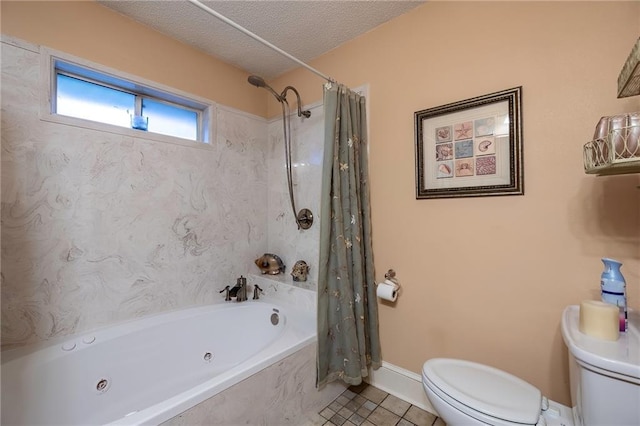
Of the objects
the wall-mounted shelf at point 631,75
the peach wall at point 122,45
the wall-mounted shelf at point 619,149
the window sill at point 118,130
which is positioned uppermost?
the peach wall at point 122,45

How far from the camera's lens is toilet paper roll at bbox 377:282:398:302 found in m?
1.59

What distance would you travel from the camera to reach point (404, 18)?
5.42 feet

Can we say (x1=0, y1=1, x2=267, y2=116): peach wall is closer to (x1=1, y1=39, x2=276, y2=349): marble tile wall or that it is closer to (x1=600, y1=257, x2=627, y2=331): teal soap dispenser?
(x1=1, y1=39, x2=276, y2=349): marble tile wall

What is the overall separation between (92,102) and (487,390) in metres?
2.59

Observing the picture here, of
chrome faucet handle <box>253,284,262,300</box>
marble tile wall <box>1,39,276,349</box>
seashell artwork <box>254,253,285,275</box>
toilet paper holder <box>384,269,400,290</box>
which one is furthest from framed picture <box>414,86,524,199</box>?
chrome faucet handle <box>253,284,262,300</box>

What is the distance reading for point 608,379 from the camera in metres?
0.72

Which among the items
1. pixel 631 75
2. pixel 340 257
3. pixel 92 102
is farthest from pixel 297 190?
pixel 631 75

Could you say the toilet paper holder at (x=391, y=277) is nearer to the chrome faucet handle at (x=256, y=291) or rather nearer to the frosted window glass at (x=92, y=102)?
the chrome faucet handle at (x=256, y=291)

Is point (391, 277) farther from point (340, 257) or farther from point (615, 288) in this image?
point (615, 288)

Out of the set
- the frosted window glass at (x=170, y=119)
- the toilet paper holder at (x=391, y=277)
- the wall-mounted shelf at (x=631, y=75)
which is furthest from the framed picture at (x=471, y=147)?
the frosted window glass at (x=170, y=119)

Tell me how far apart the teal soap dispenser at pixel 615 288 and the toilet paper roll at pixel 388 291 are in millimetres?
894

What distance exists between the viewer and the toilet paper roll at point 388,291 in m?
1.59

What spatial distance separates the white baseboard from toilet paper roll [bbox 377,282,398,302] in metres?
0.48

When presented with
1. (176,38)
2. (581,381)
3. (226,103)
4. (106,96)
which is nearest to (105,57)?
(106,96)
